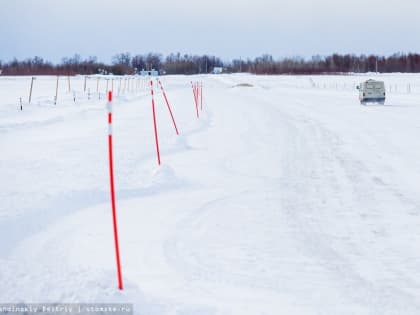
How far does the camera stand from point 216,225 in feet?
29.6

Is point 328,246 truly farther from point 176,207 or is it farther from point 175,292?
point 176,207

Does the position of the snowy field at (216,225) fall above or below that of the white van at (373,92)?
below

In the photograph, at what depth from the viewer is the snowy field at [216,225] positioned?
593 centimetres

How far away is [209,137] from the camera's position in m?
20.1

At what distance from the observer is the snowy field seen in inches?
234

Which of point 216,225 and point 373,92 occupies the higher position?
point 373,92

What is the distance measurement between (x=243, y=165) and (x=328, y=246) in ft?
21.7

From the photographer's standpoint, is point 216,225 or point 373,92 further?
point 373,92

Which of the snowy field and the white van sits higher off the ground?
the white van

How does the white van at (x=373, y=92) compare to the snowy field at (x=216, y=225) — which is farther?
the white van at (x=373, y=92)

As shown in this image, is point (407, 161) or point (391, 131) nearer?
point (407, 161)

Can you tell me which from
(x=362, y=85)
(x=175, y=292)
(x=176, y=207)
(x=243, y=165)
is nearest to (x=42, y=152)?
(x=243, y=165)

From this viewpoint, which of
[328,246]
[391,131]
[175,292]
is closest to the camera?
[175,292]

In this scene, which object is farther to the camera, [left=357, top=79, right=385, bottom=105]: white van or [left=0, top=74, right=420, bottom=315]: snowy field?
[left=357, top=79, right=385, bottom=105]: white van
